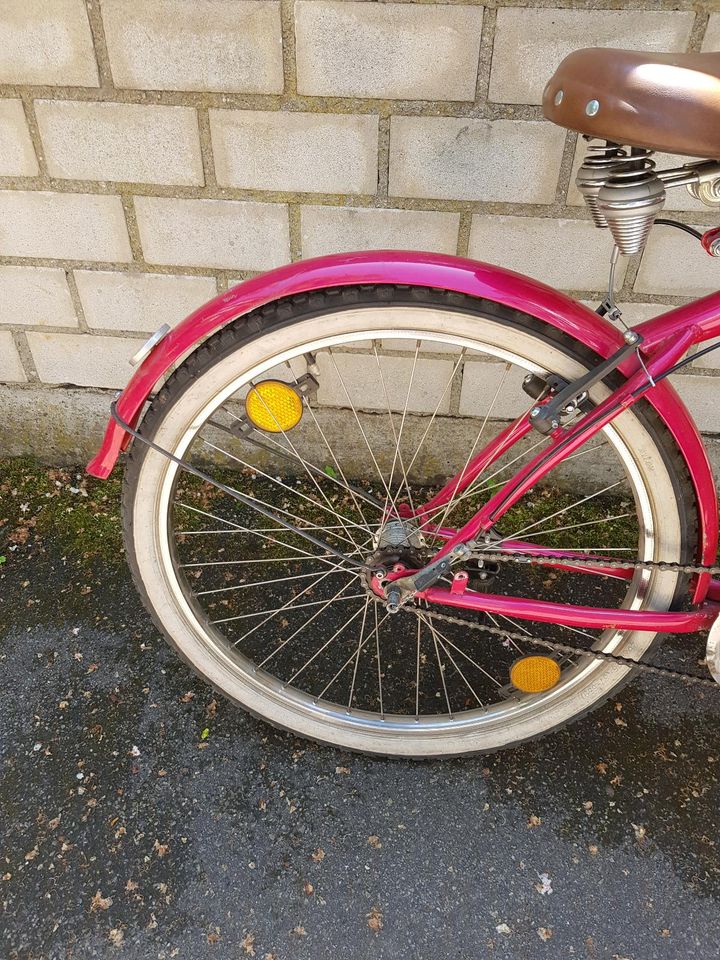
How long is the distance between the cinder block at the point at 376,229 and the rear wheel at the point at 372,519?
0.29 meters

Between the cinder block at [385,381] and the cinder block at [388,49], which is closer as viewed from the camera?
the cinder block at [388,49]

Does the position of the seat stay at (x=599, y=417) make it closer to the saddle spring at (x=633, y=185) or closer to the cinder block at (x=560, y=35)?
the saddle spring at (x=633, y=185)

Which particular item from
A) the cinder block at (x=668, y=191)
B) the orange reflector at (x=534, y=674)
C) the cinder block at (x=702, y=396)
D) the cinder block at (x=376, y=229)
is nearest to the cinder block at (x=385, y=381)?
the cinder block at (x=376, y=229)

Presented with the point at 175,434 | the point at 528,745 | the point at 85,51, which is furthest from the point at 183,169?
the point at 528,745

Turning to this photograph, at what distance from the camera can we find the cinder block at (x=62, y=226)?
205cm

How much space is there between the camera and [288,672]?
1926 millimetres

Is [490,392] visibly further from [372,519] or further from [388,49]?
[388,49]

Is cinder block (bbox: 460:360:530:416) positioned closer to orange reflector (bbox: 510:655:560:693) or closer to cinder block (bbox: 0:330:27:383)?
orange reflector (bbox: 510:655:560:693)

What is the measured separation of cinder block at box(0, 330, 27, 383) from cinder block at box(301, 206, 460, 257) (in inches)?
41.9

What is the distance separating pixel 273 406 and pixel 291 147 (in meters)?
0.92

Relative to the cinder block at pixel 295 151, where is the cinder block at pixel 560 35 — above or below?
above

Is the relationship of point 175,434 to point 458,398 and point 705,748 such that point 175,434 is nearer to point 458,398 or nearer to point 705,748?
point 458,398

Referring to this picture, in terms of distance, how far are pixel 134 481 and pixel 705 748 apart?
1487 millimetres

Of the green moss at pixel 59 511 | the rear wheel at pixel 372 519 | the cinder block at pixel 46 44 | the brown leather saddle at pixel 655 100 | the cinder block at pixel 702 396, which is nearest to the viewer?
the brown leather saddle at pixel 655 100
